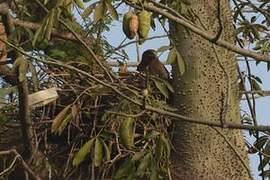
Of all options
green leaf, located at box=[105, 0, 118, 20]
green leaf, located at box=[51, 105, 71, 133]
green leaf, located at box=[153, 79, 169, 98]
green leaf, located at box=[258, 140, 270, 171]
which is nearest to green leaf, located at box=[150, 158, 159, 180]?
green leaf, located at box=[153, 79, 169, 98]

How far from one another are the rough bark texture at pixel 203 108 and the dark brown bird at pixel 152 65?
0.62 m

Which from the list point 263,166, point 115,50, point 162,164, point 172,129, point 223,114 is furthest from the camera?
point 115,50

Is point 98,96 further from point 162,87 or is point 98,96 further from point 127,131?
point 127,131

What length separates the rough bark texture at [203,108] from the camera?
2.62 m

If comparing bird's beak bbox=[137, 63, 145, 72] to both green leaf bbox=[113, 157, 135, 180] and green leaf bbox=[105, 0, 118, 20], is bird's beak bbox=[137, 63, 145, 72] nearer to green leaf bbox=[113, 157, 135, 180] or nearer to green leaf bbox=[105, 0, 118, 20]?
green leaf bbox=[113, 157, 135, 180]

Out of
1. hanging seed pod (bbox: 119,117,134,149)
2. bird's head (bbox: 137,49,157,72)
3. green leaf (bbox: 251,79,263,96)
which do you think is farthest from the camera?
green leaf (bbox: 251,79,263,96)

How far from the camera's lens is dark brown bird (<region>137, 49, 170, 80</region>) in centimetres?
341

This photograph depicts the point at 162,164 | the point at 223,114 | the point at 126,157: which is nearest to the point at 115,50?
the point at 126,157

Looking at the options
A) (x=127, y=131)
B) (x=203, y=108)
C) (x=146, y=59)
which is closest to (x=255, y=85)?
(x=146, y=59)

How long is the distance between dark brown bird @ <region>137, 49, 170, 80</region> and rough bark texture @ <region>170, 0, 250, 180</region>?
2.03 feet

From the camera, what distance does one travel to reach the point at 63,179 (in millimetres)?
2896

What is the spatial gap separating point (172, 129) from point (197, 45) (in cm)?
32

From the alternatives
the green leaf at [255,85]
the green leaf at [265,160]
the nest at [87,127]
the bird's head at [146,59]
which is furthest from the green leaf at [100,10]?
the green leaf at [255,85]

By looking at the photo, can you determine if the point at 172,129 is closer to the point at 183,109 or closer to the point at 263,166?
the point at 183,109
